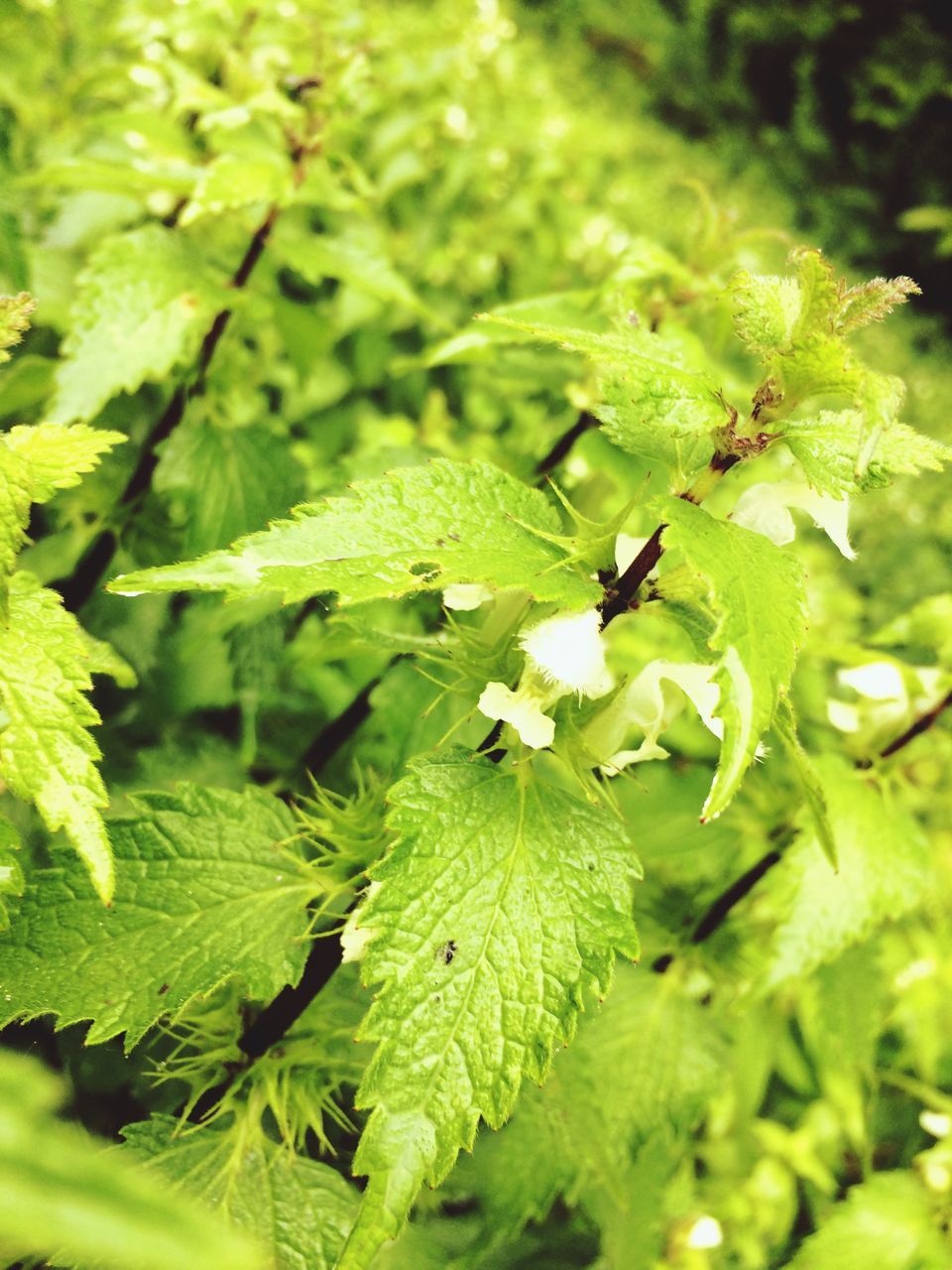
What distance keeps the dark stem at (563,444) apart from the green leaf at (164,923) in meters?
0.46

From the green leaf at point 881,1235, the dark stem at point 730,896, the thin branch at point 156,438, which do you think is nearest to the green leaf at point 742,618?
the dark stem at point 730,896

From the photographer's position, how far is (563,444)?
86 cm

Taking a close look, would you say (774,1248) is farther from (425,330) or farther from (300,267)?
(425,330)

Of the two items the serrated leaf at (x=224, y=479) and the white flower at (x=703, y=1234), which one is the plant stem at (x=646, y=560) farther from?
the white flower at (x=703, y=1234)

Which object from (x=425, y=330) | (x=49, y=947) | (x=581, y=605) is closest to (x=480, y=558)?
(x=581, y=605)

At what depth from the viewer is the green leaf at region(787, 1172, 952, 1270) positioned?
0.87 meters

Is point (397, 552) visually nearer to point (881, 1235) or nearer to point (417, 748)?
point (417, 748)

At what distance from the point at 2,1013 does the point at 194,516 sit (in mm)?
462

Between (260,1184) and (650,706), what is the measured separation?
0.39 meters

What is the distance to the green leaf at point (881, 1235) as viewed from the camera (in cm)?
87

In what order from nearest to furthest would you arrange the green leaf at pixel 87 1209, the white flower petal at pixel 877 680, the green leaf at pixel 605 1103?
the green leaf at pixel 87 1209 < the green leaf at pixel 605 1103 < the white flower petal at pixel 877 680

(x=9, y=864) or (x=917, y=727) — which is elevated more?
(x=9, y=864)

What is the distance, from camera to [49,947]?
497 millimetres

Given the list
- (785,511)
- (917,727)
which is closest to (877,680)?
(917,727)
